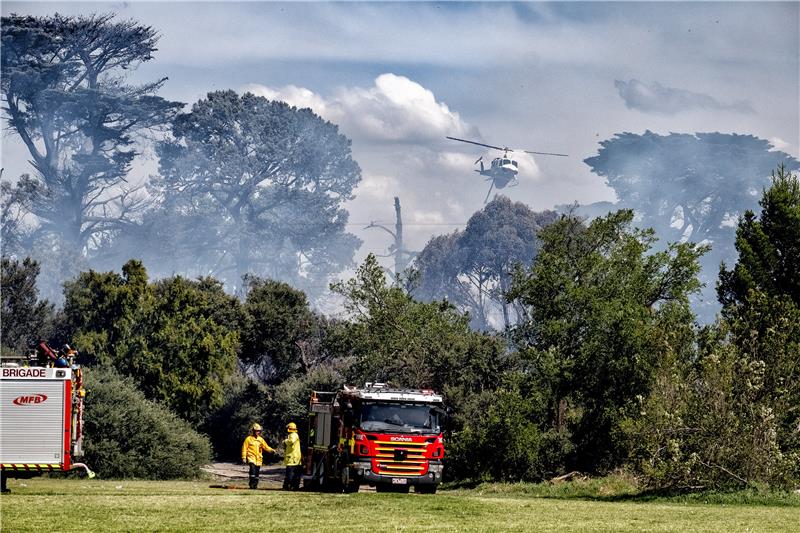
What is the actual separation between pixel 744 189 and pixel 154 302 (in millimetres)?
131219

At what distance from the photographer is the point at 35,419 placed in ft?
108

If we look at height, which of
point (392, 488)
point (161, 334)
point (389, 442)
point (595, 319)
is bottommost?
point (392, 488)

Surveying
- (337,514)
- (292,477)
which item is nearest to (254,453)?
(292,477)

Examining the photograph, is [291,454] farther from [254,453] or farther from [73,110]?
[73,110]

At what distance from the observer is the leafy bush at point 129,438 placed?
56469 mm

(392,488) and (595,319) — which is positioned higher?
(595,319)

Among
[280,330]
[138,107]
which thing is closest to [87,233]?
[138,107]

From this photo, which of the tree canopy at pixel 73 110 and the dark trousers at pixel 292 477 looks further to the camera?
the tree canopy at pixel 73 110

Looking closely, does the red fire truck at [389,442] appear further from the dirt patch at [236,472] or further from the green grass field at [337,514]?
the dirt patch at [236,472]

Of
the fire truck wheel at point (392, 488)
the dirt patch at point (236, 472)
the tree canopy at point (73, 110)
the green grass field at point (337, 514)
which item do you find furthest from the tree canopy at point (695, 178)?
the green grass field at point (337, 514)

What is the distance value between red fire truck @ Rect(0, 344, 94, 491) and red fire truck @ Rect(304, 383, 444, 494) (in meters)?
7.84

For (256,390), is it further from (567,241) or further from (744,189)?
(744,189)

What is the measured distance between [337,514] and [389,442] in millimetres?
11804

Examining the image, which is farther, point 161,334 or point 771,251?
point 161,334
